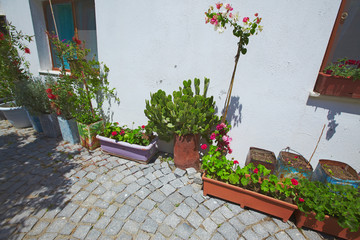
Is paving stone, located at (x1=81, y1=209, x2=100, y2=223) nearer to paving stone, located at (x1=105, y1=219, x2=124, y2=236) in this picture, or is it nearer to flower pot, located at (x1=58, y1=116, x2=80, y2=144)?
paving stone, located at (x1=105, y1=219, x2=124, y2=236)

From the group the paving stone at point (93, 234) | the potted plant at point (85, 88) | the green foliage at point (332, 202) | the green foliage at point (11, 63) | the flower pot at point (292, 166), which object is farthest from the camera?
the green foliage at point (11, 63)

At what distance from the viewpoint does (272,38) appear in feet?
8.10

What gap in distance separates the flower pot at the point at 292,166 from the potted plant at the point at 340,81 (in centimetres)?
101

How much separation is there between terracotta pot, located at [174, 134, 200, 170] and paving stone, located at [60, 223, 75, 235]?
174 cm

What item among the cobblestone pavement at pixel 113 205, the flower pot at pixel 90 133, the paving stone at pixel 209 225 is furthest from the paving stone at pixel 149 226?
the flower pot at pixel 90 133

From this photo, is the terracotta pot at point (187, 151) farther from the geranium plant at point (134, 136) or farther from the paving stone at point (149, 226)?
the paving stone at point (149, 226)

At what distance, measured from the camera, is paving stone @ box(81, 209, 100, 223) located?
90.3 inches

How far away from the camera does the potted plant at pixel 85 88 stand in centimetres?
353

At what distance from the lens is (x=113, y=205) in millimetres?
2510

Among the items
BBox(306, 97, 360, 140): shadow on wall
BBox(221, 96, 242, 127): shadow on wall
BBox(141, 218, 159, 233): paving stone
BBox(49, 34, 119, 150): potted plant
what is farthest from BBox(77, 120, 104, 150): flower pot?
BBox(306, 97, 360, 140): shadow on wall

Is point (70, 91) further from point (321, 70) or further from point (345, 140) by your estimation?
point (345, 140)

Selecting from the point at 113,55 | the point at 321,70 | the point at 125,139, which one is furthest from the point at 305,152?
the point at 113,55

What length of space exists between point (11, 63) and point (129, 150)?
3.75 meters

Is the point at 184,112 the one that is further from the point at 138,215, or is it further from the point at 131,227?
the point at 131,227
